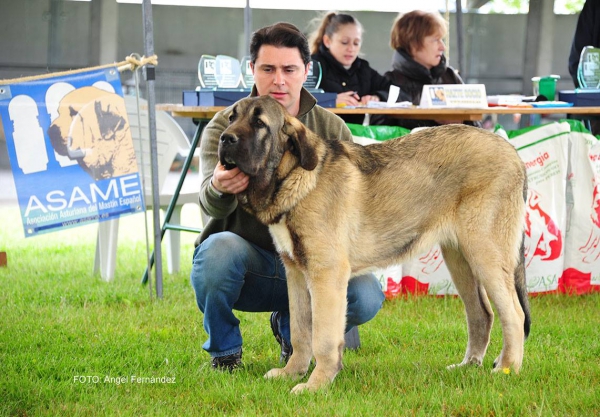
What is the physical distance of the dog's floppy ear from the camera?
3176 mm

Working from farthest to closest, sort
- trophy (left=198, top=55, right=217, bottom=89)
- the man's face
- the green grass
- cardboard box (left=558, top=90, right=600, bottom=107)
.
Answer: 1. cardboard box (left=558, top=90, right=600, bottom=107)
2. trophy (left=198, top=55, right=217, bottom=89)
3. the man's face
4. the green grass

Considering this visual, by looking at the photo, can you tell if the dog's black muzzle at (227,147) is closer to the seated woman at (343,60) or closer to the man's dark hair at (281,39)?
the man's dark hair at (281,39)

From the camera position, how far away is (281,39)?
11.7ft

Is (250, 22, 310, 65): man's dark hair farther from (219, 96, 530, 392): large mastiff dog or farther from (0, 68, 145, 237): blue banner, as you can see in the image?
(0, 68, 145, 237): blue banner

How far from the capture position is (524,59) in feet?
50.8

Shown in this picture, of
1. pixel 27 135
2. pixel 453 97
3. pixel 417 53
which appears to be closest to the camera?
pixel 27 135

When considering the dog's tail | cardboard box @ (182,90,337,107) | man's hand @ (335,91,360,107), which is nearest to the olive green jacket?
the dog's tail

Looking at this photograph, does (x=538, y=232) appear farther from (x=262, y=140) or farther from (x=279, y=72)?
(x=262, y=140)

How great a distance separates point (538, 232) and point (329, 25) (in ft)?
9.19

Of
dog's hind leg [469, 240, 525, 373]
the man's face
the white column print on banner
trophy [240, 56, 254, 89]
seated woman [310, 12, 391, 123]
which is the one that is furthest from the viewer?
seated woman [310, 12, 391, 123]

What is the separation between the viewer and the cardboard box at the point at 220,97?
507 centimetres

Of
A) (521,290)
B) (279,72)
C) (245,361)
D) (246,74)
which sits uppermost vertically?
(279,72)

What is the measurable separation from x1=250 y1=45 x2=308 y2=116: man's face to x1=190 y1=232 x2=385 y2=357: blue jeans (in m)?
0.72

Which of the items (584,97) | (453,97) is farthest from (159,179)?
(584,97)
